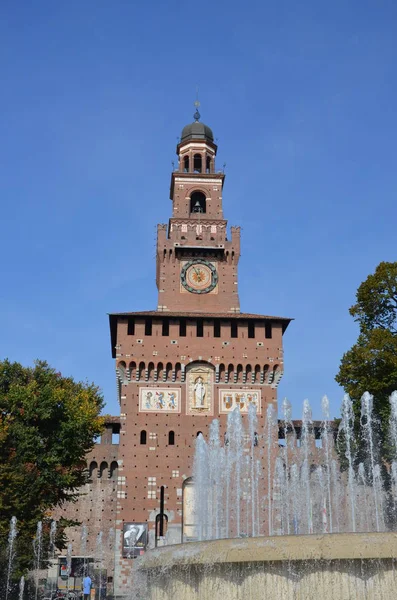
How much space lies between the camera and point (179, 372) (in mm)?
35938

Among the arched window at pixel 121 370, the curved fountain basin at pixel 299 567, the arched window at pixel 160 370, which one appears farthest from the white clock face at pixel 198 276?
the curved fountain basin at pixel 299 567

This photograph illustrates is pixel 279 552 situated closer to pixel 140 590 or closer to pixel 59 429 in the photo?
pixel 140 590

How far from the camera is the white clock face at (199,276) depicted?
3925 cm

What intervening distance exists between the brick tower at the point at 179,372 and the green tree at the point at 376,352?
848 centimetres

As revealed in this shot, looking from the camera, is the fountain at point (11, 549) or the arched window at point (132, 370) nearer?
the fountain at point (11, 549)

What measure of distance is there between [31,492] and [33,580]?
4.36m

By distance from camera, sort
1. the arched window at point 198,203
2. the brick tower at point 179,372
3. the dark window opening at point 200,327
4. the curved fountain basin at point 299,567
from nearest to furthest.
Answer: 1. the curved fountain basin at point 299,567
2. the brick tower at point 179,372
3. the dark window opening at point 200,327
4. the arched window at point 198,203

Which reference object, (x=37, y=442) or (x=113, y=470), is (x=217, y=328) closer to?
(x=113, y=470)

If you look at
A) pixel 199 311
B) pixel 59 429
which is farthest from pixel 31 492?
pixel 199 311

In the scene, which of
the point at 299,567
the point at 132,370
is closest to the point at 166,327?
the point at 132,370

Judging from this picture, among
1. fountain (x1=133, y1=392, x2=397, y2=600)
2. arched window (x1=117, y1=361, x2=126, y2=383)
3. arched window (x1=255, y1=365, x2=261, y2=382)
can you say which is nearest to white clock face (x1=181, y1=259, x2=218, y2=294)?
arched window (x1=255, y1=365, x2=261, y2=382)

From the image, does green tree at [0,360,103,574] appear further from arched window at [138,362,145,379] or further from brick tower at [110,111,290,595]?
arched window at [138,362,145,379]

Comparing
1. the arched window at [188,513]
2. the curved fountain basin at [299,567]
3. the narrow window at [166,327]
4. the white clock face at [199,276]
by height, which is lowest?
the curved fountain basin at [299,567]

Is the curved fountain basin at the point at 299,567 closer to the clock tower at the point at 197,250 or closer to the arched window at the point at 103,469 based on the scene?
the clock tower at the point at 197,250
